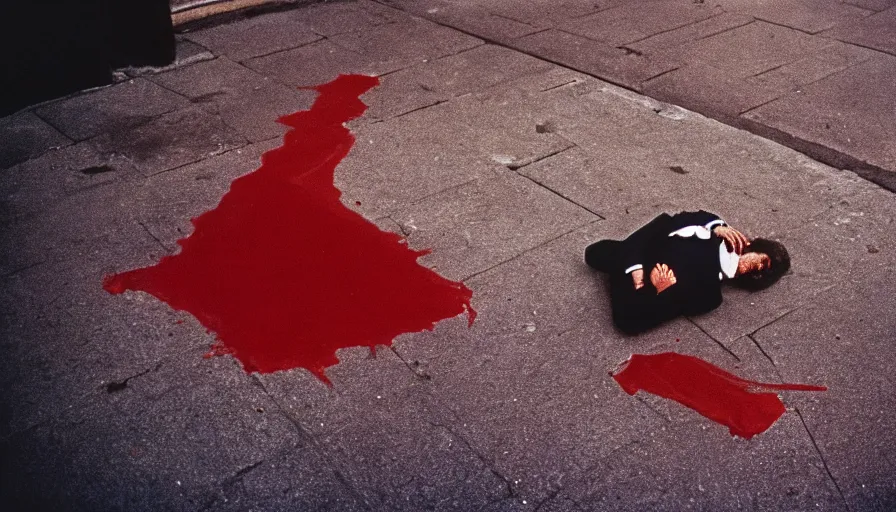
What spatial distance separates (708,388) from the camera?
2973 millimetres

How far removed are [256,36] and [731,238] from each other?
4704 mm

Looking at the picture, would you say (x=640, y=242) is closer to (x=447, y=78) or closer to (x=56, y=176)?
(x=447, y=78)

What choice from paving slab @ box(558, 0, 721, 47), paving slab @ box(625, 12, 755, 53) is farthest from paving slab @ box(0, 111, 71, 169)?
paving slab @ box(625, 12, 755, 53)

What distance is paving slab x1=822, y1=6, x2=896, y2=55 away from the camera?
6.26 m

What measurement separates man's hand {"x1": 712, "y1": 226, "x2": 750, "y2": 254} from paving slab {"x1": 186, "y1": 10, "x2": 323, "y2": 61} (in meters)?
4.16

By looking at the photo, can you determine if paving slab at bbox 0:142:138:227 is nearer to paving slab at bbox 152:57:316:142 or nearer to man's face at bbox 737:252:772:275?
paving slab at bbox 152:57:316:142

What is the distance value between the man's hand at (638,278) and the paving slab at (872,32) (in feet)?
13.7

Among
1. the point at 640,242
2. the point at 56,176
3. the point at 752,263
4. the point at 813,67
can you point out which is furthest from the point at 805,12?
the point at 56,176

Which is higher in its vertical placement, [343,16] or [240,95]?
[343,16]

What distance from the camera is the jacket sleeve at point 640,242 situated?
133 inches

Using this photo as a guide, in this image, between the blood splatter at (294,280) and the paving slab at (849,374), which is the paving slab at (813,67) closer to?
the paving slab at (849,374)

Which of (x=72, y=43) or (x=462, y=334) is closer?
(x=462, y=334)

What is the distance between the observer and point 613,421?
9.33 feet

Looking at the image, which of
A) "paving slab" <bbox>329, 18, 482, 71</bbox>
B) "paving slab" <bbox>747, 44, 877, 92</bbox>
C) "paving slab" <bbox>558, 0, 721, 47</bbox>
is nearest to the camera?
"paving slab" <bbox>747, 44, 877, 92</bbox>
